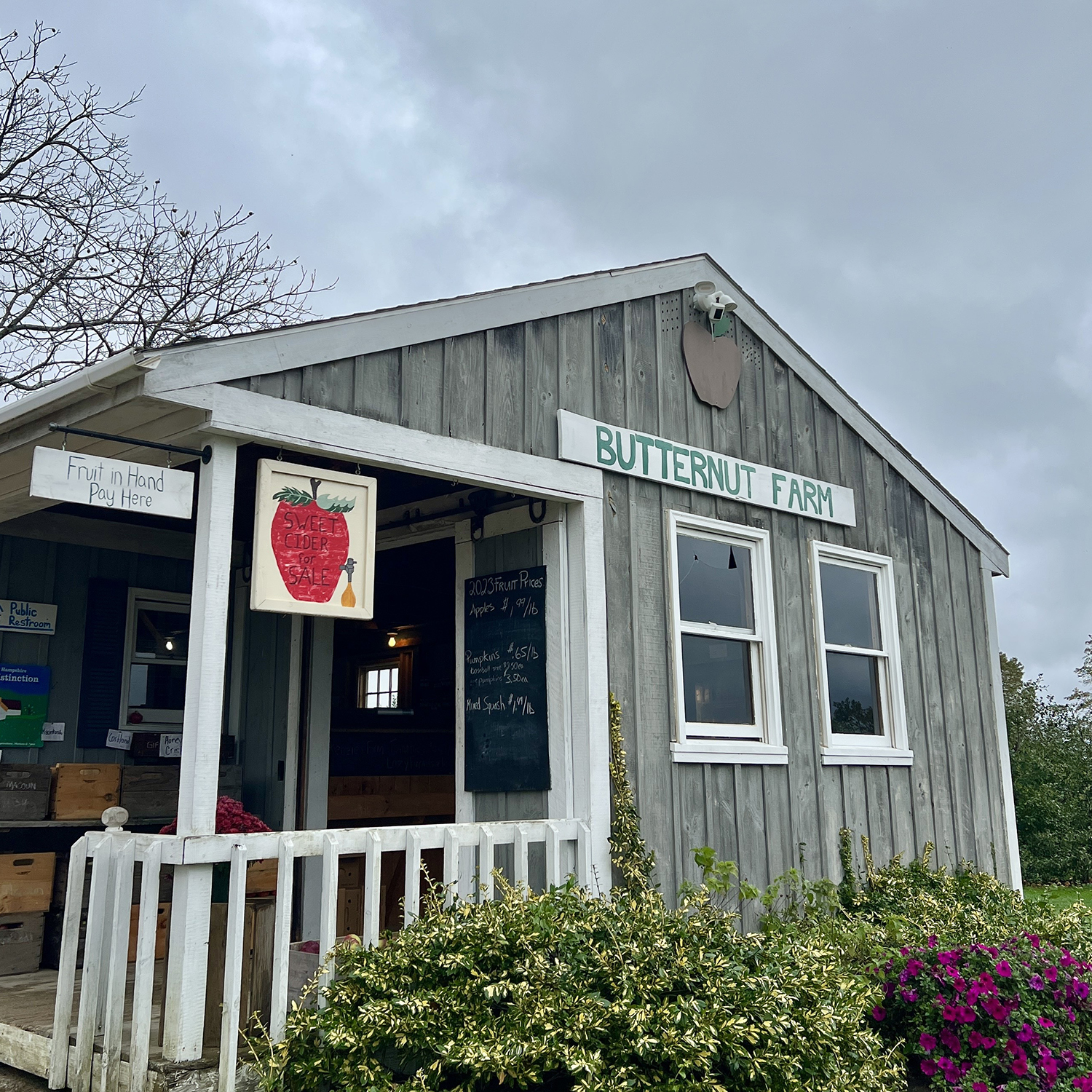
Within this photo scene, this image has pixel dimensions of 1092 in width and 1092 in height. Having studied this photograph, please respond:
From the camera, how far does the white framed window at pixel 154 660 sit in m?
7.57

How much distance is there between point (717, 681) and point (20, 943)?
4374 mm

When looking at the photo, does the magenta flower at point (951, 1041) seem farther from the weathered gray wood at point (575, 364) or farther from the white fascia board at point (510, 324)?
the white fascia board at point (510, 324)

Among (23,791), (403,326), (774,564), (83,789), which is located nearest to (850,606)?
(774,564)

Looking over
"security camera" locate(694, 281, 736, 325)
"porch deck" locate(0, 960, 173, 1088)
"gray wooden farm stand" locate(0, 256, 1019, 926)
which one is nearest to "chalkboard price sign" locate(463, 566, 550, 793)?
"gray wooden farm stand" locate(0, 256, 1019, 926)

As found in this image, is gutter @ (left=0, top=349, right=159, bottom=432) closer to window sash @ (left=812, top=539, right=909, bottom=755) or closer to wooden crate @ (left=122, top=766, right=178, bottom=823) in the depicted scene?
wooden crate @ (left=122, top=766, right=178, bottom=823)

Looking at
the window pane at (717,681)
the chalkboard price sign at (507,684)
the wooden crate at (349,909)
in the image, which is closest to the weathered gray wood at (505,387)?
the chalkboard price sign at (507,684)

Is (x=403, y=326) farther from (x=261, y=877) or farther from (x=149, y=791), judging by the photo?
(x=149, y=791)

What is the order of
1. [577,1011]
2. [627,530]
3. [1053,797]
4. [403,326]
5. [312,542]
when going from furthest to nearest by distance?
1. [1053,797]
2. [627,530]
3. [403,326]
4. [312,542]
5. [577,1011]

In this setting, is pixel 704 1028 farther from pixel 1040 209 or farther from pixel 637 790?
pixel 1040 209

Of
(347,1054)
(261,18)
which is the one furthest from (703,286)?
(261,18)

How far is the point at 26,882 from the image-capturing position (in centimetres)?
634

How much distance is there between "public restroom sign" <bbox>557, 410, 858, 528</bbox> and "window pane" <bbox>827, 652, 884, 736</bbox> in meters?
1.01

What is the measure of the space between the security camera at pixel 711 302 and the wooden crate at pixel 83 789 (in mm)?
4859

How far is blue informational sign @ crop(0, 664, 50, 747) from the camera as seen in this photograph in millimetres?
6922
